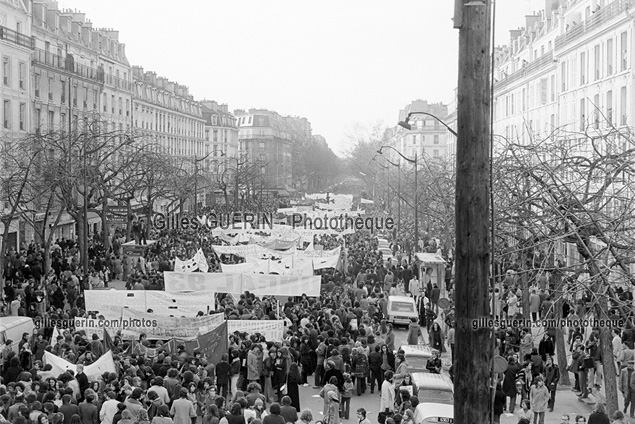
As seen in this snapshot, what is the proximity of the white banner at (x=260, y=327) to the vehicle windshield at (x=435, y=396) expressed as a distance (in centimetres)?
→ 513

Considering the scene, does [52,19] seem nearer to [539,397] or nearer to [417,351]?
[417,351]

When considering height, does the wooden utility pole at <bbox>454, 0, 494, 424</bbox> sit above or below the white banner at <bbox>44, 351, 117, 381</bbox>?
above

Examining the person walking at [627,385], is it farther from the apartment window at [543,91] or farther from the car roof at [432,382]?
the apartment window at [543,91]

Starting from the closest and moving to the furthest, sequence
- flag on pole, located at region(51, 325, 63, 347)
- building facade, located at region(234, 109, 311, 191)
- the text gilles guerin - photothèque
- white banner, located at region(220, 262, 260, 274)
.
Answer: flag on pole, located at region(51, 325, 63, 347)
white banner, located at region(220, 262, 260, 274)
the text gilles guerin - photothèque
building facade, located at region(234, 109, 311, 191)

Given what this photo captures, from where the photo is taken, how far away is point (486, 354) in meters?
5.65

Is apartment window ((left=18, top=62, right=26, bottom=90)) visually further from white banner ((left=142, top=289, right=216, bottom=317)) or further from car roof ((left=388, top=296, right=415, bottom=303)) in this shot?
white banner ((left=142, top=289, right=216, bottom=317))

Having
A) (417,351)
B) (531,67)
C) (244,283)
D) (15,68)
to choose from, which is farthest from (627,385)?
(531,67)

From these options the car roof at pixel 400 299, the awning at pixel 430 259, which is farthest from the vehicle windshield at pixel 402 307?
the awning at pixel 430 259

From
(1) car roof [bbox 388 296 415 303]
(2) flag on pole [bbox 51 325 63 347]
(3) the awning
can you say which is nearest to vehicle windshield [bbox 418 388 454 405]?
(2) flag on pole [bbox 51 325 63 347]

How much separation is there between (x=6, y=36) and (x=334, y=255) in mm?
25876

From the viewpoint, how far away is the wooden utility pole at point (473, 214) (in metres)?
5.44

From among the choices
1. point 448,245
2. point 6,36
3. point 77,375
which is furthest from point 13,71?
point 77,375

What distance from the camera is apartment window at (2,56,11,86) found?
160 feet

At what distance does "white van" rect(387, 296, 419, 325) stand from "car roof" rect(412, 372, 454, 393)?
10096mm
